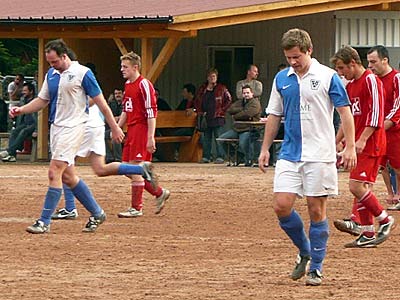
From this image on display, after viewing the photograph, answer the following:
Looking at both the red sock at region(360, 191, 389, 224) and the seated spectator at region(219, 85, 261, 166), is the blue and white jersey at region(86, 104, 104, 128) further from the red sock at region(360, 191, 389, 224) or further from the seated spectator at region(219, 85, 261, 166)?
the seated spectator at region(219, 85, 261, 166)

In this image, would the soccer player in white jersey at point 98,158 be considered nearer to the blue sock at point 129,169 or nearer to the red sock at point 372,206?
the blue sock at point 129,169

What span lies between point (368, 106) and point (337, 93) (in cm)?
226

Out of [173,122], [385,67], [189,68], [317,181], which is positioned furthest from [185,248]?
[189,68]

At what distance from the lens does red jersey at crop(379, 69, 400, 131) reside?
1434 centimetres

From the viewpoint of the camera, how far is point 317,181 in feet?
32.2

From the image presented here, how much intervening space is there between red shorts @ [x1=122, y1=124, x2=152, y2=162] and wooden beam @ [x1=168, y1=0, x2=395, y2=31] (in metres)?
9.48

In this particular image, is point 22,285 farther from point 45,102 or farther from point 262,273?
point 45,102

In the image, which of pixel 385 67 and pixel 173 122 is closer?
pixel 385 67

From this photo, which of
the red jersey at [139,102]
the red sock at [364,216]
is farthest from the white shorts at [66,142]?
the red sock at [364,216]

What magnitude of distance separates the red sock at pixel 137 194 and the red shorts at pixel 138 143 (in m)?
0.29

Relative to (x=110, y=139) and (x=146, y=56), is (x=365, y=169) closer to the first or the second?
(x=110, y=139)

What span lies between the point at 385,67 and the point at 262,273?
443 cm

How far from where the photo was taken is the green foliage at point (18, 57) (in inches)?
1726

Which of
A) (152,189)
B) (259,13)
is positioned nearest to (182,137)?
(259,13)
